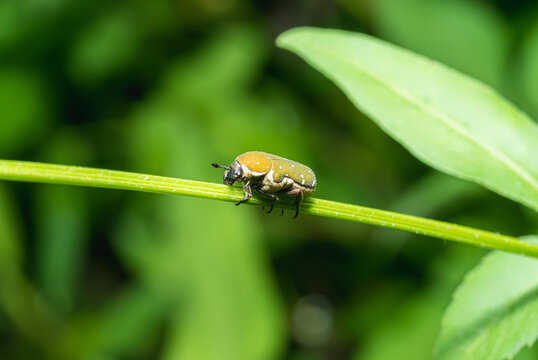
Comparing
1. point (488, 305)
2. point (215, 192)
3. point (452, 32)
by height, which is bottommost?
point (488, 305)

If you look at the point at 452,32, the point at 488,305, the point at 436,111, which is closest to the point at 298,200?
the point at 436,111

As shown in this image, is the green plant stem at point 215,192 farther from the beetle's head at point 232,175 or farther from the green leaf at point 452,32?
the green leaf at point 452,32

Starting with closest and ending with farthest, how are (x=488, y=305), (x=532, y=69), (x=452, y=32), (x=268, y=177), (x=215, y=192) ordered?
(x=215, y=192) → (x=488, y=305) → (x=268, y=177) → (x=532, y=69) → (x=452, y=32)

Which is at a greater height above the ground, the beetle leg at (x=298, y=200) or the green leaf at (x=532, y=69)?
the green leaf at (x=532, y=69)

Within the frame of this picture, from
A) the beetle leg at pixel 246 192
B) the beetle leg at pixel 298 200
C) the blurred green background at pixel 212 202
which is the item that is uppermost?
the beetle leg at pixel 246 192

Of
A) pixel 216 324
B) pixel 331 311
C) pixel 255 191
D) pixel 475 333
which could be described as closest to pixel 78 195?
pixel 216 324

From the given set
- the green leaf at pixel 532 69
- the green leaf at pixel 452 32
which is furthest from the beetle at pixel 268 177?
the green leaf at pixel 452 32

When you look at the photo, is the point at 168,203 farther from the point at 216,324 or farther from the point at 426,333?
the point at 426,333

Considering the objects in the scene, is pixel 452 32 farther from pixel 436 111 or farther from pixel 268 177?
pixel 268 177
